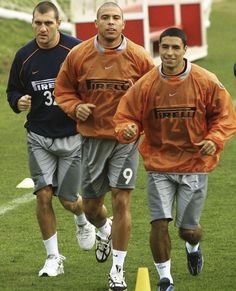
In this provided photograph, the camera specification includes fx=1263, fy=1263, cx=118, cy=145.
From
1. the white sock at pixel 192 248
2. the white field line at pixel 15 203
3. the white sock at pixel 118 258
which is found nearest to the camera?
the white sock at pixel 118 258

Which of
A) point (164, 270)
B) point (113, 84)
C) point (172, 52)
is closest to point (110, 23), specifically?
point (113, 84)

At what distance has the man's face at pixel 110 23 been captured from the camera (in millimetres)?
9492

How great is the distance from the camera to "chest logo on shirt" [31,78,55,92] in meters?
10.0

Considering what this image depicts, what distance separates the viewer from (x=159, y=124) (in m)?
9.01

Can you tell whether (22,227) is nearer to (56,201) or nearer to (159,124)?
(56,201)

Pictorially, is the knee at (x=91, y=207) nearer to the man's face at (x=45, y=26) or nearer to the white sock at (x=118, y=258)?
the white sock at (x=118, y=258)

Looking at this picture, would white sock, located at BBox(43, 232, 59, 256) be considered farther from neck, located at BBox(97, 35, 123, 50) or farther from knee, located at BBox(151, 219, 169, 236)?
neck, located at BBox(97, 35, 123, 50)

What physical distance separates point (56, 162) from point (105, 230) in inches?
28.1

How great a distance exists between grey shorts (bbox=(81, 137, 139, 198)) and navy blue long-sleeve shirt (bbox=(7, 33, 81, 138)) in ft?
1.30

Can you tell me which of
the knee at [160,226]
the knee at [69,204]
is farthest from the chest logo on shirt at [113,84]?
the knee at [69,204]

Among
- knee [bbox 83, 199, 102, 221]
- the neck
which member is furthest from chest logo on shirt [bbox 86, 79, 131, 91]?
knee [bbox 83, 199, 102, 221]

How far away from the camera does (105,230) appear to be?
34.0 feet

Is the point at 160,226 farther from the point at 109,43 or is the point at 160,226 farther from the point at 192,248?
the point at 109,43

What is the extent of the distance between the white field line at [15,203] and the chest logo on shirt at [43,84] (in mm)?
2614
